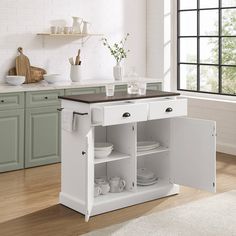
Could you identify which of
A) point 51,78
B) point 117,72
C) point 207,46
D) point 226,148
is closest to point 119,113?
point 51,78

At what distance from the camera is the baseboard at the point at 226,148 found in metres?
6.46

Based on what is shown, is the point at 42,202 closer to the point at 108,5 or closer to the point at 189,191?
the point at 189,191

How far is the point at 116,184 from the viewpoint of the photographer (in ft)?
14.6

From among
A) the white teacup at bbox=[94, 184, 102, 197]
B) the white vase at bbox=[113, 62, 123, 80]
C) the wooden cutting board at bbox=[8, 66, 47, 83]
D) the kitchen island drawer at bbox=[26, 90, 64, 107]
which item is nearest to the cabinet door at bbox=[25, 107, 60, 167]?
the kitchen island drawer at bbox=[26, 90, 64, 107]

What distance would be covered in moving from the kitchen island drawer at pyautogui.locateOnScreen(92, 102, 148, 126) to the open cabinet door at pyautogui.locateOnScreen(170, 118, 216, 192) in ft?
1.56

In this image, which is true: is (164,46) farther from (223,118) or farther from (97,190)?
(97,190)

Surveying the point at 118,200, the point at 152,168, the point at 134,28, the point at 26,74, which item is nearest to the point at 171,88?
the point at 134,28

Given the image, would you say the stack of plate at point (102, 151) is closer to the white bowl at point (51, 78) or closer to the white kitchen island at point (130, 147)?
the white kitchen island at point (130, 147)

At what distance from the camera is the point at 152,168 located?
493cm

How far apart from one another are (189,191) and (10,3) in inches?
120

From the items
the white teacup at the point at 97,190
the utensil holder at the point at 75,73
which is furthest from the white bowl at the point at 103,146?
the utensil holder at the point at 75,73

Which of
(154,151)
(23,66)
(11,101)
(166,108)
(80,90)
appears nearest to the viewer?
(166,108)

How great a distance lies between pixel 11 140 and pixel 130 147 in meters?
1.67

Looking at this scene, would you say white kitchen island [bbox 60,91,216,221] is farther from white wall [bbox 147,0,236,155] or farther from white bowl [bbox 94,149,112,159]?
white wall [bbox 147,0,236,155]
